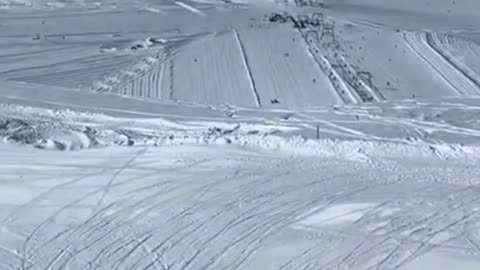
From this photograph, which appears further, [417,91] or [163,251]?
[417,91]

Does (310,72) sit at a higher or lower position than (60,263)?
higher

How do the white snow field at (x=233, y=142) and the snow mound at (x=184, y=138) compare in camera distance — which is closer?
the white snow field at (x=233, y=142)

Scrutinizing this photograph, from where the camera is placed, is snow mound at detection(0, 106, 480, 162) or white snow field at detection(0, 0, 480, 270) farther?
snow mound at detection(0, 106, 480, 162)

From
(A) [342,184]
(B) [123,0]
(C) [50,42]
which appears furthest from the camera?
(B) [123,0]

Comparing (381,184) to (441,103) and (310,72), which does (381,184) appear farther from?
(310,72)

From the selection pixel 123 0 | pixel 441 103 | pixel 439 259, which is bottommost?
pixel 439 259

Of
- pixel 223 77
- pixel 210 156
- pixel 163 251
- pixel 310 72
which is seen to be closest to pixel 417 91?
pixel 310 72

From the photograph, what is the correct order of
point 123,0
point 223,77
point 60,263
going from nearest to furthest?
point 60,263, point 223,77, point 123,0
